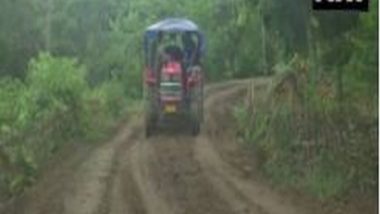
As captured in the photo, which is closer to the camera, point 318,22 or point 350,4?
point 350,4

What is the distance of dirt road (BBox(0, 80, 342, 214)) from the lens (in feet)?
25.4

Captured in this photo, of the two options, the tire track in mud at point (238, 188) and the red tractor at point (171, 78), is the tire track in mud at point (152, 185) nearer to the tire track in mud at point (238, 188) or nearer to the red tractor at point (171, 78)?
the tire track in mud at point (238, 188)

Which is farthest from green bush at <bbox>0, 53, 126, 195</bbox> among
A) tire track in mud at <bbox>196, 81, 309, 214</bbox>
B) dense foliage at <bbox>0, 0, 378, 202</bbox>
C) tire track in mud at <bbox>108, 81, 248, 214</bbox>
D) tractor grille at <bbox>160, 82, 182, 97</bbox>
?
tire track in mud at <bbox>196, 81, 309, 214</bbox>

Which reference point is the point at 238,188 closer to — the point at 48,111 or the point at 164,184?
the point at 164,184

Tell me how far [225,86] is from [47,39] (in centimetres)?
204

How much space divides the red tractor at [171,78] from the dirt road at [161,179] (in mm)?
495

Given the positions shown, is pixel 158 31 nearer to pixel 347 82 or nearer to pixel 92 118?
pixel 92 118

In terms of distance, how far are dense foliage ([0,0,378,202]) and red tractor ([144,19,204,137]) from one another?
21 centimetres

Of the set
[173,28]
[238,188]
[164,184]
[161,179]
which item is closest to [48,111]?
[161,179]

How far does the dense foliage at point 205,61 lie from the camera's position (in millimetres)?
8570

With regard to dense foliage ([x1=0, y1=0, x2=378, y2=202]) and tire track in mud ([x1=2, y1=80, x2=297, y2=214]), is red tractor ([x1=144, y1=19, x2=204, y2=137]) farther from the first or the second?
tire track in mud ([x1=2, y1=80, x2=297, y2=214])

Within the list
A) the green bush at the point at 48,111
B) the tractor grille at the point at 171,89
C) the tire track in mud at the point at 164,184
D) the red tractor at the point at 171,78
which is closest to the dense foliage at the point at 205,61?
the green bush at the point at 48,111

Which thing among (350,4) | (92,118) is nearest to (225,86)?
(92,118)

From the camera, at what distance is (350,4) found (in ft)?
17.7
